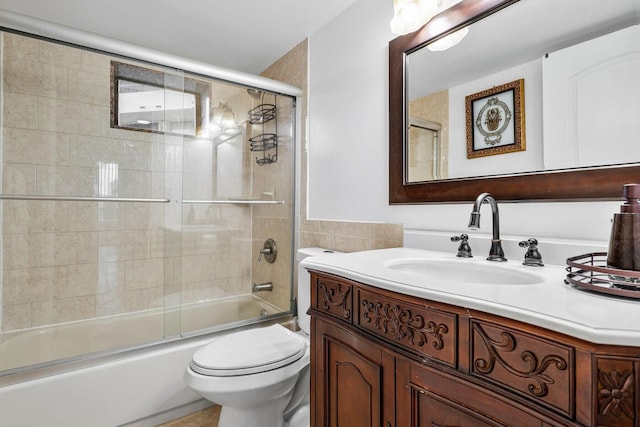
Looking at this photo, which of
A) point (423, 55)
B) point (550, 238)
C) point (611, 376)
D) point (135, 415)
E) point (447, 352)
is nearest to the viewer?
point (611, 376)

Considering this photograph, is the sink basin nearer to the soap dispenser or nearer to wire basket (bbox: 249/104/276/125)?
the soap dispenser

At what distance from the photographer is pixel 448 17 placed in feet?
4.35

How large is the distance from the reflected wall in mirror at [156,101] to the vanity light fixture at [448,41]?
4.34 feet

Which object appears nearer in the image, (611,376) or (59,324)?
(611,376)

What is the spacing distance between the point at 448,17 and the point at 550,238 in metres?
0.94

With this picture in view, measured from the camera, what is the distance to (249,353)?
56.7 inches

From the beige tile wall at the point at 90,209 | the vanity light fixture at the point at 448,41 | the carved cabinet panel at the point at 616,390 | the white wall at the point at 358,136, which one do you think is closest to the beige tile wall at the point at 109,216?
the beige tile wall at the point at 90,209

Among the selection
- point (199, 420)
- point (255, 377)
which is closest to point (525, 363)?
point (255, 377)

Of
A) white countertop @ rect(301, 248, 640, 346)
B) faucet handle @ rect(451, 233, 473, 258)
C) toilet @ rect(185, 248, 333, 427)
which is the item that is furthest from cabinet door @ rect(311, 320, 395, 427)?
faucet handle @ rect(451, 233, 473, 258)

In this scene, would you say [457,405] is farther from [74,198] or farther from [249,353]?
[74,198]

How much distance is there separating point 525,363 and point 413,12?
1222 millimetres

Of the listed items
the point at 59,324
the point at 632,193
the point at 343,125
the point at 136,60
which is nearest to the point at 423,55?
the point at 343,125

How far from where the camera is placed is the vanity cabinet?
49 cm

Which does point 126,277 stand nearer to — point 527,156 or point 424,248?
point 424,248
